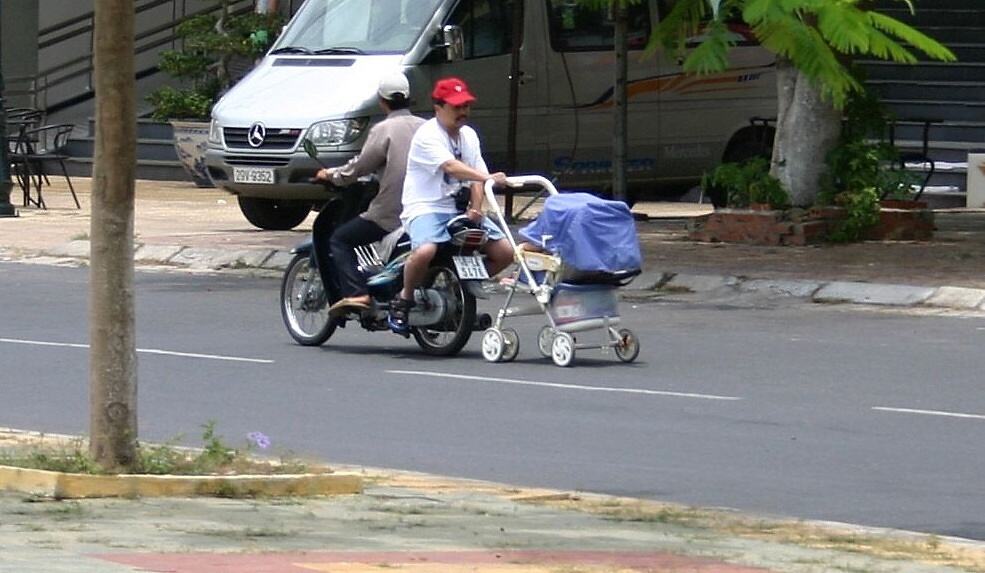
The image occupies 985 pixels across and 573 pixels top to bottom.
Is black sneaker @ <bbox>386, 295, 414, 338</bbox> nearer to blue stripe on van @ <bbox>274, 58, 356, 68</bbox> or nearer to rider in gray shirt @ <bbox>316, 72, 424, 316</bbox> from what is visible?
rider in gray shirt @ <bbox>316, 72, 424, 316</bbox>

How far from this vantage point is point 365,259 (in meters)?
13.6

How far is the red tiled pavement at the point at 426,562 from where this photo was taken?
21.6 ft

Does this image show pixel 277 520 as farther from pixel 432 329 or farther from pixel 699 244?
pixel 699 244

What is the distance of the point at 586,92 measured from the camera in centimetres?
2223

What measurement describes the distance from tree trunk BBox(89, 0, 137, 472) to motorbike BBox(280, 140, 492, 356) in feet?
16.0

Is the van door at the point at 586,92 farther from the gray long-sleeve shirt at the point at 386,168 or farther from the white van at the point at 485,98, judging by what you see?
the gray long-sleeve shirt at the point at 386,168

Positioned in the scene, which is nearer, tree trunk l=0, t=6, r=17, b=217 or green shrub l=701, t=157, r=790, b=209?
green shrub l=701, t=157, r=790, b=209

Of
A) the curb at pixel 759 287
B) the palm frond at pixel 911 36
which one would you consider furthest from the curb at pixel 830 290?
the palm frond at pixel 911 36

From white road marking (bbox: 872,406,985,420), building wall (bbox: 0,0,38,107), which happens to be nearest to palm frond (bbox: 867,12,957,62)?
white road marking (bbox: 872,406,985,420)

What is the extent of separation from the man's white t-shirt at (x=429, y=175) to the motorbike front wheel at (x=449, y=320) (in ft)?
1.30

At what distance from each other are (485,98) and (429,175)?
340 inches

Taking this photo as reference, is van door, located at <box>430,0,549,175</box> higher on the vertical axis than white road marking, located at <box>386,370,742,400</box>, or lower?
higher

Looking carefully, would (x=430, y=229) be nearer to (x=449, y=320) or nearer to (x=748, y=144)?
(x=449, y=320)

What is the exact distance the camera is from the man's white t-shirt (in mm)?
13016
